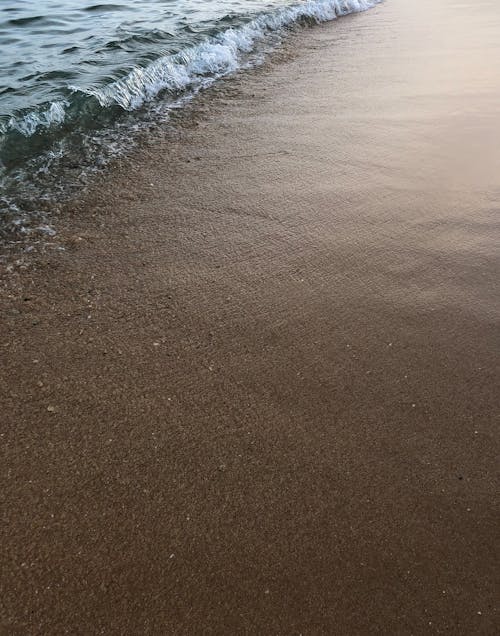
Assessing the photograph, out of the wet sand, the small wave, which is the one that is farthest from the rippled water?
the wet sand

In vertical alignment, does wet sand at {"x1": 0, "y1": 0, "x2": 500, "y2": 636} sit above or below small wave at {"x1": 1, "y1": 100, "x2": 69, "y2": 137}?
below

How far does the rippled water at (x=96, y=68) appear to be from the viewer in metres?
4.03

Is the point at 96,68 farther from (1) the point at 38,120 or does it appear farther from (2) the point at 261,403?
(2) the point at 261,403

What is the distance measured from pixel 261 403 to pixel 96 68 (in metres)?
5.03

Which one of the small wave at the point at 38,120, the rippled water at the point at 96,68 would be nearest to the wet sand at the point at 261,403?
the rippled water at the point at 96,68

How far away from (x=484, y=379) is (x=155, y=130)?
363cm

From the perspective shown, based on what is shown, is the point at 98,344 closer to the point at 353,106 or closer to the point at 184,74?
the point at 353,106

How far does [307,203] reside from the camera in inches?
135

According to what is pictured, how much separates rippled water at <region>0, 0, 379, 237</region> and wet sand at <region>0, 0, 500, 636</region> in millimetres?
586

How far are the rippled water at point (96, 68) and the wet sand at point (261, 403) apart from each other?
A: 1.92ft

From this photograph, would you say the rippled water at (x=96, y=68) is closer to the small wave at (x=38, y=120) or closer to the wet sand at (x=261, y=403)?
the small wave at (x=38, y=120)

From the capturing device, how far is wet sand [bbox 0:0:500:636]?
1564 mm

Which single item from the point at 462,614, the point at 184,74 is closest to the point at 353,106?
the point at 184,74

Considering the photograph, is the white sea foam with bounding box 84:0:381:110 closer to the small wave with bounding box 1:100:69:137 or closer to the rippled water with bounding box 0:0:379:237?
the rippled water with bounding box 0:0:379:237
